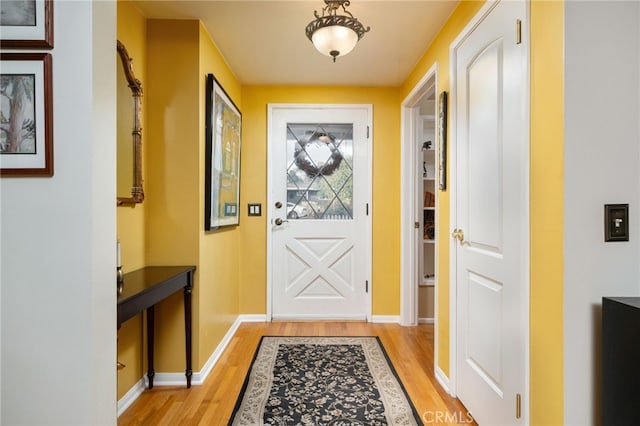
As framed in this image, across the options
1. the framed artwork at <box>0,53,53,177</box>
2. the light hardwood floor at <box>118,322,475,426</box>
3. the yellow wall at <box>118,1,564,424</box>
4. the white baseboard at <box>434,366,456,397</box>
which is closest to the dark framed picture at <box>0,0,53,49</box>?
the framed artwork at <box>0,53,53,177</box>

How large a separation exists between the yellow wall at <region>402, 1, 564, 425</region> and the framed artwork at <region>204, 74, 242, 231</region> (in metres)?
1.92

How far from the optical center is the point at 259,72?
123 inches

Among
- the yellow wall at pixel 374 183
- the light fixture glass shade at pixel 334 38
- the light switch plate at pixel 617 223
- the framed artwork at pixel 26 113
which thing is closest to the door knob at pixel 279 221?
the yellow wall at pixel 374 183

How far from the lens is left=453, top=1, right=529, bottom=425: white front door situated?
141 cm

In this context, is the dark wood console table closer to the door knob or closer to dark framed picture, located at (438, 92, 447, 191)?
the door knob

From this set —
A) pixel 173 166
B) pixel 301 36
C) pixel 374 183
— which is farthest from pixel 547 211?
pixel 374 183

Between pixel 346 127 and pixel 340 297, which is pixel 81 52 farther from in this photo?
pixel 340 297

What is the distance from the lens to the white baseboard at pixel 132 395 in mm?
1913

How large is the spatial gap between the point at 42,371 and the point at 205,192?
1.52m

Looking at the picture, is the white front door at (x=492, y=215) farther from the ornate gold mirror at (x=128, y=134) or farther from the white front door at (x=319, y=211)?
the ornate gold mirror at (x=128, y=134)

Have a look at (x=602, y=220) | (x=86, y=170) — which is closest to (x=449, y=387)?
(x=602, y=220)

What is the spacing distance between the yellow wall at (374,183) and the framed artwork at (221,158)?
0.27 m

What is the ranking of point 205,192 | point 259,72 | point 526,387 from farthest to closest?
point 259,72
point 205,192
point 526,387

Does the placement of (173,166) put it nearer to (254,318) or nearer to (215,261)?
(215,261)
